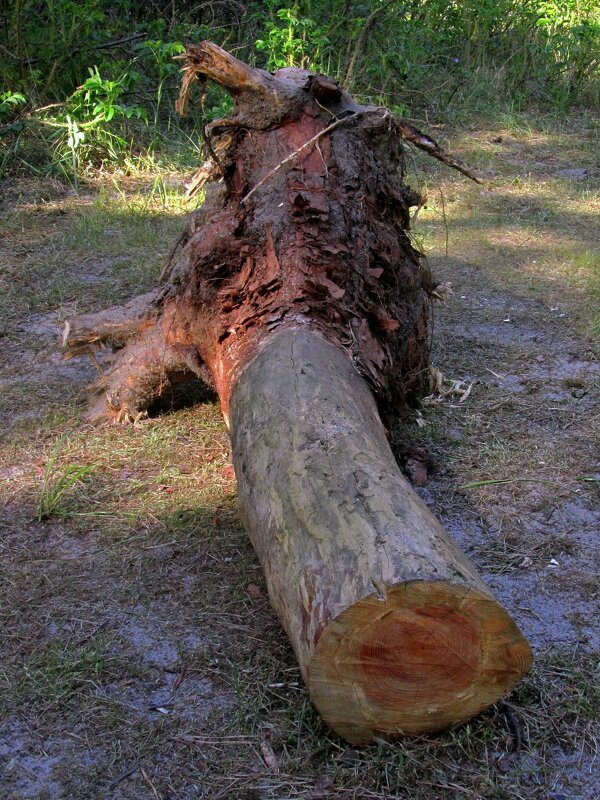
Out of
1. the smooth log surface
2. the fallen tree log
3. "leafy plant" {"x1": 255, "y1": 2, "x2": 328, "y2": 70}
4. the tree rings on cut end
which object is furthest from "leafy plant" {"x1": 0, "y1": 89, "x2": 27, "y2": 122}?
the tree rings on cut end

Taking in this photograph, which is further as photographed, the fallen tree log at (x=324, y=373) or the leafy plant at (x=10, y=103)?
the leafy plant at (x=10, y=103)

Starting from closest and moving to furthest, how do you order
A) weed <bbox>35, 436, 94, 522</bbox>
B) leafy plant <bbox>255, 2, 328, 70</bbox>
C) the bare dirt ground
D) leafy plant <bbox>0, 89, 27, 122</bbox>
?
the bare dirt ground
weed <bbox>35, 436, 94, 522</bbox>
leafy plant <bbox>0, 89, 27, 122</bbox>
leafy plant <bbox>255, 2, 328, 70</bbox>

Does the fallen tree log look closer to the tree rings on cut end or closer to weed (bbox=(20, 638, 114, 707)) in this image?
the tree rings on cut end

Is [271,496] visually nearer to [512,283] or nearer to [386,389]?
[386,389]

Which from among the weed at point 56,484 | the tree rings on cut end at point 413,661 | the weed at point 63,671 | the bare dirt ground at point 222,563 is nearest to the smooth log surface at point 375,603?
the tree rings on cut end at point 413,661

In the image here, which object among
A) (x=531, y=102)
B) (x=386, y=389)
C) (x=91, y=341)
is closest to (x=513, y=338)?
(x=386, y=389)

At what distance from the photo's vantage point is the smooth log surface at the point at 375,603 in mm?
2059

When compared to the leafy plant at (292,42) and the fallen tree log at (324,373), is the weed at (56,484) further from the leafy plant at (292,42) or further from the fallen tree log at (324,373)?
the leafy plant at (292,42)

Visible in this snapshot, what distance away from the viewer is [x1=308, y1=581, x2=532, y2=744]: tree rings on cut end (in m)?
2.05

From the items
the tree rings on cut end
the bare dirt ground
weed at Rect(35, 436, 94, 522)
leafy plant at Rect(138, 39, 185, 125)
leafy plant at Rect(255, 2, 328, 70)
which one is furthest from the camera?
leafy plant at Rect(255, 2, 328, 70)

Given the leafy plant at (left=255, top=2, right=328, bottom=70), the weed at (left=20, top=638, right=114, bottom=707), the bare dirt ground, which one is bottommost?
the weed at (left=20, top=638, right=114, bottom=707)

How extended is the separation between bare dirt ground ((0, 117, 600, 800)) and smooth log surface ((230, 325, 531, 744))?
0.13m

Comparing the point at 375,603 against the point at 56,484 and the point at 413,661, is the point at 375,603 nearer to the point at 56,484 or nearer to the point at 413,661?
the point at 413,661

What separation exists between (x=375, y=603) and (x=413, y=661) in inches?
7.5
